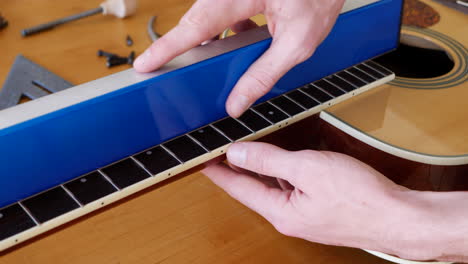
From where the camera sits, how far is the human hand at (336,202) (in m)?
0.48

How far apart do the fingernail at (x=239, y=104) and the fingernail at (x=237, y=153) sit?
5cm

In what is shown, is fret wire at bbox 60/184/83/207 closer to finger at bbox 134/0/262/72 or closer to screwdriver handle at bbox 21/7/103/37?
finger at bbox 134/0/262/72

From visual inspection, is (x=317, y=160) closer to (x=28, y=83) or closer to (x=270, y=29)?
(x=270, y=29)

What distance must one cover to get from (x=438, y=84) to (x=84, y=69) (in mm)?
598

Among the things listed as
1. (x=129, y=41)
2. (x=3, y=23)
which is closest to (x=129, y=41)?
(x=129, y=41)

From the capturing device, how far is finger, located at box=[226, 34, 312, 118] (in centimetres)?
56

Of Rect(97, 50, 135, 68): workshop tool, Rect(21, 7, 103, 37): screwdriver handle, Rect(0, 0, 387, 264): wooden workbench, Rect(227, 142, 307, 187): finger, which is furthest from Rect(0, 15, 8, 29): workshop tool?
Rect(227, 142, 307, 187): finger

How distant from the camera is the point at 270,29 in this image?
1.89 feet

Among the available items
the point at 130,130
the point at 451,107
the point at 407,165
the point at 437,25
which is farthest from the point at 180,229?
the point at 437,25

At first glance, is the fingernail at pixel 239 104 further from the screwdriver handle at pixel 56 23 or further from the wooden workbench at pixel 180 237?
the screwdriver handle at pixel 56 23

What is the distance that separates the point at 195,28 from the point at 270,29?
0.10 m

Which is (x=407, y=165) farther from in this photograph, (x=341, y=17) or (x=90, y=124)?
(x=90, y=124)

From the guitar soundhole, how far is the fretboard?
241 mm

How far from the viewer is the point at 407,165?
63 centimetres
